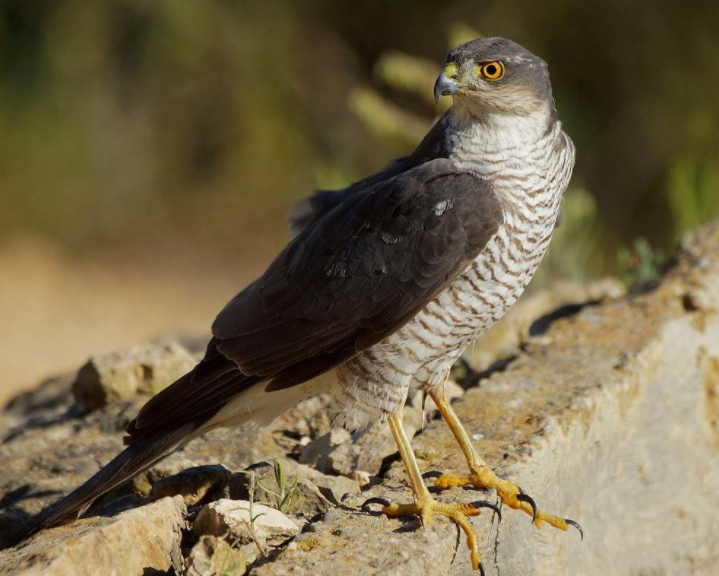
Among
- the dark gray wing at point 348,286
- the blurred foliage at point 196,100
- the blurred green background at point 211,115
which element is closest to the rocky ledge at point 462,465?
the dark gray wing at point 348,286

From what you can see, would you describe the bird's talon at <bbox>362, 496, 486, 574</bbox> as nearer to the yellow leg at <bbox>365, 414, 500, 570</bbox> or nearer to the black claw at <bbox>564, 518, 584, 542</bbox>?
the yellow leg at <bbox>365, 414, 500, 570</bbox>

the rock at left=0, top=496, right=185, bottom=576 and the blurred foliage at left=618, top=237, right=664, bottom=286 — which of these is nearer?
the rock at left=0, top=496, right=185, bottom=576

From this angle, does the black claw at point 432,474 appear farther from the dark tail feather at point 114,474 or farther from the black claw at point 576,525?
the dark tail feather at point 114,474

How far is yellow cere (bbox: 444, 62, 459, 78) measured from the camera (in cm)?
339

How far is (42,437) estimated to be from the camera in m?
4.57

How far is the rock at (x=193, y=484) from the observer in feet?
11.6

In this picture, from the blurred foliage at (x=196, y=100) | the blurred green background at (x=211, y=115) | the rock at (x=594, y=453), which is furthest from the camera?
the blurred foliage at (x=196, y=100)

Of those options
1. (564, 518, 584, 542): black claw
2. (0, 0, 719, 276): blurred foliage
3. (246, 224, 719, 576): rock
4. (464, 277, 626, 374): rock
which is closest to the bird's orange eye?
(246, 224, 719, 576): rock

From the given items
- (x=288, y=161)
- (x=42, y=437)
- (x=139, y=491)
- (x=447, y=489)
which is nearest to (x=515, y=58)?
(x=447, y=489)

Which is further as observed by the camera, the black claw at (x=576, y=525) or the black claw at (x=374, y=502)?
the black claw at (x=576, y=525)

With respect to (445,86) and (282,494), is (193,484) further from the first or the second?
(445,86)

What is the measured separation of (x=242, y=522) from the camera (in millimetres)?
3006

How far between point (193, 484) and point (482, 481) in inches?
37.8

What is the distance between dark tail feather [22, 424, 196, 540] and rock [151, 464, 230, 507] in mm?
117
